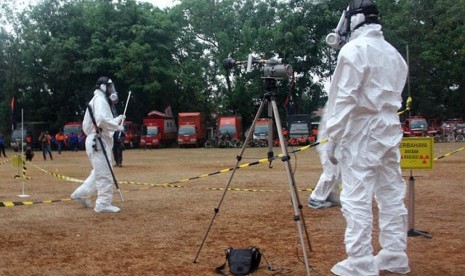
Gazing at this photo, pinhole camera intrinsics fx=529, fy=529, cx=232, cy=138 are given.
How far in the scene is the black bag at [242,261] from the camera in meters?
4.79

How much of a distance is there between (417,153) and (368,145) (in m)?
2.09

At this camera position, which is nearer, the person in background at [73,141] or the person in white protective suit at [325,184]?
the person in white protective suit at [325,184]

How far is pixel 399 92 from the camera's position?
15.5 ft

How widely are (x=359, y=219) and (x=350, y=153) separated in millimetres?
576

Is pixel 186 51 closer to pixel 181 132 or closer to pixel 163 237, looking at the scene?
pixel 181 132

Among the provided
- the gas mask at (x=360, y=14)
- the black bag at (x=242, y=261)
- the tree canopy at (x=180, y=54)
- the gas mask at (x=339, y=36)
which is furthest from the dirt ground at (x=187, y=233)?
the tree canopy at (x=180, y=54)

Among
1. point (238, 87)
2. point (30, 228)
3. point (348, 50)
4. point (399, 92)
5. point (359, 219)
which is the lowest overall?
point (30, 228)

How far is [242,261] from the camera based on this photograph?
485 centimetres

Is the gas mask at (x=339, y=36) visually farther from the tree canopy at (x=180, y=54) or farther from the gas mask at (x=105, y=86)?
the tree canopy at (x=180, y=54)

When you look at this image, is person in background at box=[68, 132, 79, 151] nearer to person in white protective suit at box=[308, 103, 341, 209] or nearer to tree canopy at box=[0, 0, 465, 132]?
tree canopy at box=[0, 0, 465, 132]

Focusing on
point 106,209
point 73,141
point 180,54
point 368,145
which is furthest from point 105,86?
point 180,54

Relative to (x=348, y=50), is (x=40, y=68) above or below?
above

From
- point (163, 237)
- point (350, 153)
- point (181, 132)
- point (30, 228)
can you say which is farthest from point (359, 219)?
point (181, 132)

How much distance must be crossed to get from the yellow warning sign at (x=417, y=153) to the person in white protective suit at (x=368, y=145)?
1656 millimetres
